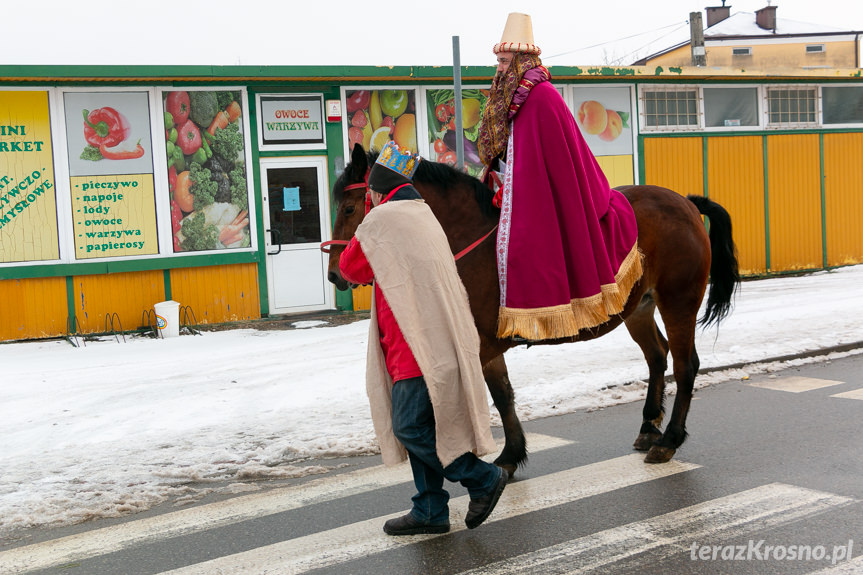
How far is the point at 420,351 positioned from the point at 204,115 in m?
9.22

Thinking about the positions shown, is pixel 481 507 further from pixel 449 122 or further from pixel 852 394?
pixel 449 122

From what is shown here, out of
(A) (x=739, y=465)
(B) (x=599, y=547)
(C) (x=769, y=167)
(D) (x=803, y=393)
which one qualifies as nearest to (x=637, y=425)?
(A) (x=739, y=465)

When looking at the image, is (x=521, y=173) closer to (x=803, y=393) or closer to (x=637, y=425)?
(x=637, y=425)

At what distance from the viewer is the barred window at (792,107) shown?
52.6 ft

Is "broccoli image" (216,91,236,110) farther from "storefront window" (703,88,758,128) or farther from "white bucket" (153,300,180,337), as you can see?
"storefront window" (703,88,758,128)

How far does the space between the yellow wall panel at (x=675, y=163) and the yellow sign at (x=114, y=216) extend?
8.47 meters

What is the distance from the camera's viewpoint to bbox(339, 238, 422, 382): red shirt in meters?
3.96

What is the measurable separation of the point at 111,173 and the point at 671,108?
967 cm

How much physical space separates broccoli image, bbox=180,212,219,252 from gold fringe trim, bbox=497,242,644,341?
8256 millimetres

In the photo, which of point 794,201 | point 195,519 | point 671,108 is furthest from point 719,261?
point 794,201

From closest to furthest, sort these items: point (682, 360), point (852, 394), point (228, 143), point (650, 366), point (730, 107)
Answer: point (682, 360), point (650, 366), point (852, 394), point (228, 143), point (730, 107)

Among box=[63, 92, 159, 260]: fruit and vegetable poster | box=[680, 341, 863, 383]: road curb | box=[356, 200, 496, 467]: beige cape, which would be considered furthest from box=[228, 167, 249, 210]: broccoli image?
box=[356, 200, 496, 467]: beige cape

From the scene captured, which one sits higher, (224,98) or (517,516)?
(224,98)

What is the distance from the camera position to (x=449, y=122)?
Result: 13.4m
